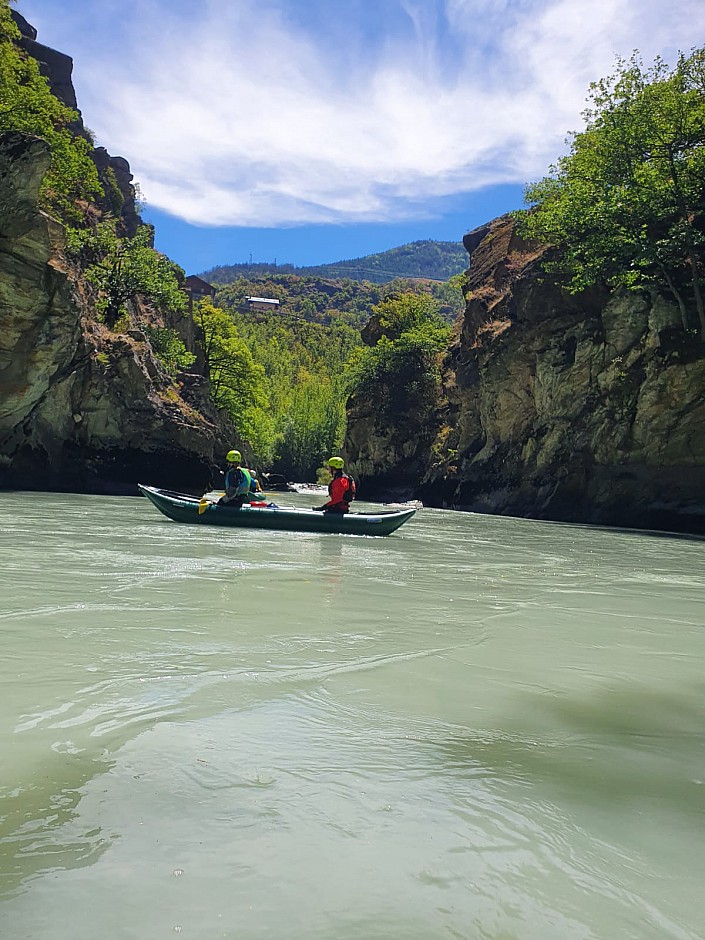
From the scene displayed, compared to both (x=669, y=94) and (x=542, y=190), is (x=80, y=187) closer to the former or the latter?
(x=542, y=190)

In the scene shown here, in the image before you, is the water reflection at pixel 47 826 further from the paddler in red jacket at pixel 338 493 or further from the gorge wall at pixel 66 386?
the gorge wall at pixel 66 386

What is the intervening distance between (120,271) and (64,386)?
28.5 feet

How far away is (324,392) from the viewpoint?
75.7 metres

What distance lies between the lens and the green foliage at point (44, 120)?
2444 cm

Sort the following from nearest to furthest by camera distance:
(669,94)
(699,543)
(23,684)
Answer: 1. (23,684)
2. (699,543)
3. (669,94)

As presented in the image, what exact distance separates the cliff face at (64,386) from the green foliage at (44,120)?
13.1ft

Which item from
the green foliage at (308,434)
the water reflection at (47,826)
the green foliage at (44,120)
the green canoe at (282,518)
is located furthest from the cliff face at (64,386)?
the green foliage at (308,434)

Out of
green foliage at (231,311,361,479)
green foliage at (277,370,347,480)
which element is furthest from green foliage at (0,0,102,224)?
green foliage at (277,370,347,480)

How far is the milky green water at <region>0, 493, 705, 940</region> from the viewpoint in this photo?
1.93 m

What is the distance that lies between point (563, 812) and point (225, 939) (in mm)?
1310

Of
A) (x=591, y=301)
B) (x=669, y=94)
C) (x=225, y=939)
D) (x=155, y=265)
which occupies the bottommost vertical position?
(x=225, y=939)

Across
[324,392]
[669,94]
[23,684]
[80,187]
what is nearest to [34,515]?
[23,684]

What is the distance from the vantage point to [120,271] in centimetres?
3117

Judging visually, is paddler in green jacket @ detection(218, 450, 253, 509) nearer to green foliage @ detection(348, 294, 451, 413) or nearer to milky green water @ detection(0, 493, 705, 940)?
milky green water @ detection(0, 493, 705, 940)
